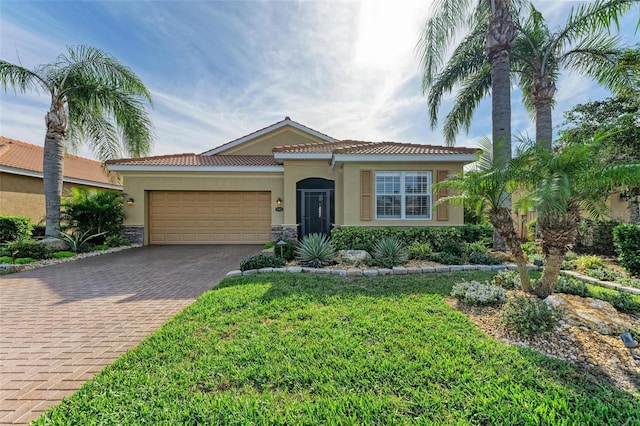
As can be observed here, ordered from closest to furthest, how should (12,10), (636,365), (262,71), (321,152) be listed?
(636,365) → (12,10) → (321,152) → (262,71)

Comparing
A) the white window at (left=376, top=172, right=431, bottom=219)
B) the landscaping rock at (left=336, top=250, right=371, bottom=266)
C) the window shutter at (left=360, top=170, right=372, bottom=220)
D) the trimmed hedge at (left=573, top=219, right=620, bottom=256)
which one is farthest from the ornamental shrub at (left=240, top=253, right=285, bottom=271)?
the trimmed hedge at (left=573, top=219, right=620, bottom=256)

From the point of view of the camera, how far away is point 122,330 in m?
4.47

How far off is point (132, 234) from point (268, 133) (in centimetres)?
970

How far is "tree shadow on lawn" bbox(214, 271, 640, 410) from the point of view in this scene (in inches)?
115

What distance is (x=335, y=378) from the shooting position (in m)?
3.09

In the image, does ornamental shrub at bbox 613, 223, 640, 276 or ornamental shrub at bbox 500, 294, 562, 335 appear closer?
ornamental shrub at bbox 500, 294, 562, 335

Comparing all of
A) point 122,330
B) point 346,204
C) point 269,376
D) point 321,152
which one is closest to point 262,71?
point 321,152

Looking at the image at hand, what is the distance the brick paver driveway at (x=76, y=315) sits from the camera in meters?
3.16

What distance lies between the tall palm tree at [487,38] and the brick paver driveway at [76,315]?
1068 cm

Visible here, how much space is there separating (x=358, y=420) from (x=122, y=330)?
4.17 metres

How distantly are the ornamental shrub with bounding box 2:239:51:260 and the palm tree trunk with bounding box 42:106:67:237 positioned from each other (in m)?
1.70

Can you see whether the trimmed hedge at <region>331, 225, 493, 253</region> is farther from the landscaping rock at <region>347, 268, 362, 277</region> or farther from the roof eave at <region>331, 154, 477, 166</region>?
the roof eave at <region>331, 154, 477, 166</region>

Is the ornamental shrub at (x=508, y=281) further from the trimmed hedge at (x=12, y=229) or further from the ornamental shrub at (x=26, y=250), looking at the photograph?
the trimmed hedge at (x=12, y=229)

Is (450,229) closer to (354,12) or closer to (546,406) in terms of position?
(546,406)
